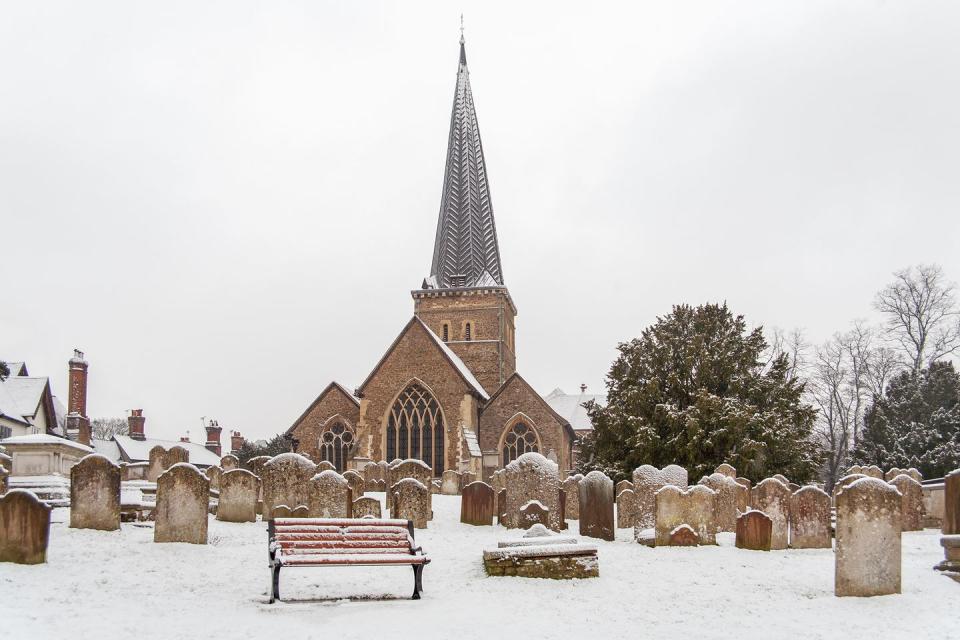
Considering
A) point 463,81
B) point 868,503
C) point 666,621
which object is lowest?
point 666,621

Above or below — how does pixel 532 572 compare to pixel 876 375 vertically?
below

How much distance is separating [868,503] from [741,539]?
4.03 m

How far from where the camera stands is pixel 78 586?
8.98 metres

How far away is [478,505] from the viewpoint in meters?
16.7

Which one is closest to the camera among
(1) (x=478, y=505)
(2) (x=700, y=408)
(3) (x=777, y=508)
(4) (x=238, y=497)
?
(3) (x=777, y=508)

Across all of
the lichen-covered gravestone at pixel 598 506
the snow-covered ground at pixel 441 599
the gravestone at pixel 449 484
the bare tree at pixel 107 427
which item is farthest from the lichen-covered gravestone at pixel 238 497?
the bare tree at pixel 107 427

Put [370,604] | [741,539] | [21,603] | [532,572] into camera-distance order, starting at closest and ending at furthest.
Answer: [21,603]
[370,604]
[532,572]
[741,539]

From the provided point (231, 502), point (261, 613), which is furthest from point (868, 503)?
point (231, 502)

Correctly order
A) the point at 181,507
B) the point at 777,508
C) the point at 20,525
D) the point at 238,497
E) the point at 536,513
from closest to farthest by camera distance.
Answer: the point at 20,525 < the point at 181,507 < the point at 777,508 < the point at 536,513 < the point at 238,497

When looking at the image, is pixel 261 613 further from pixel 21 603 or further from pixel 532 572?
pixel 532 572

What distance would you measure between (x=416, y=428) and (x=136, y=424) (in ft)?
82.9

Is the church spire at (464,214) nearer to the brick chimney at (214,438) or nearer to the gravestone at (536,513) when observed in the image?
the brick chimney at (214,438)

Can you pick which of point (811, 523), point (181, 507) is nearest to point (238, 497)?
point (181, 507)

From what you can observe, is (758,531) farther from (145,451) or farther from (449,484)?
(145,451)
